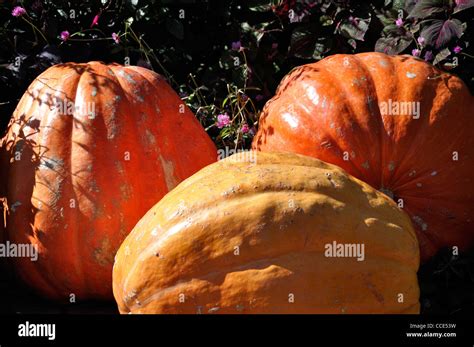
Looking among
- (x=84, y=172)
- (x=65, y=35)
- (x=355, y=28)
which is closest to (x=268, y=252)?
(x=84, y=172)

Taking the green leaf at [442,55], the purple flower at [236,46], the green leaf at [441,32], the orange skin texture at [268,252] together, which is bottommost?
the orange skin texture at [268,252]

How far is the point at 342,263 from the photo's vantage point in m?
2.34

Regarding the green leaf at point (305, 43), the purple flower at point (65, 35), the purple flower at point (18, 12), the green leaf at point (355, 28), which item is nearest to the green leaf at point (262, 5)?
the green leaf at point (305, 43)

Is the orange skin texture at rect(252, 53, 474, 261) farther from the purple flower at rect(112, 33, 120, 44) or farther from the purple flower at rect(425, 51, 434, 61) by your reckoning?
the purple flower at rect(112, 33, 120, 44)

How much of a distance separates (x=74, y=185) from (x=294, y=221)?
935mm

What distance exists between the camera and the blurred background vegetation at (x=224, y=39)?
139 inches

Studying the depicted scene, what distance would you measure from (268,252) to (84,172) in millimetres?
886

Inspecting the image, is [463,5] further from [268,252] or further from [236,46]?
[268,252]

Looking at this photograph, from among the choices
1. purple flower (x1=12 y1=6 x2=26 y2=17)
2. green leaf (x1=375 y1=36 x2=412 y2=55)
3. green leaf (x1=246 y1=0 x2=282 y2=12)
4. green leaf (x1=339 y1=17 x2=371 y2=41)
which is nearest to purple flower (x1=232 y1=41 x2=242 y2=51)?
green leaf (x1=246 y1=0 x2=282 y2=12)

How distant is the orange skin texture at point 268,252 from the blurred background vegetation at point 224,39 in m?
1.07

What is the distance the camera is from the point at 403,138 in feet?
9.87

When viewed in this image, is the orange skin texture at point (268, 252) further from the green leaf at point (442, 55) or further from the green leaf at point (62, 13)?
the green leaf at point (62, 13)

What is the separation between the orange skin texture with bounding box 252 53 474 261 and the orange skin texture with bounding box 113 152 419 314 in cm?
50

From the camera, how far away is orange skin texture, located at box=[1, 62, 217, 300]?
2.87 m
